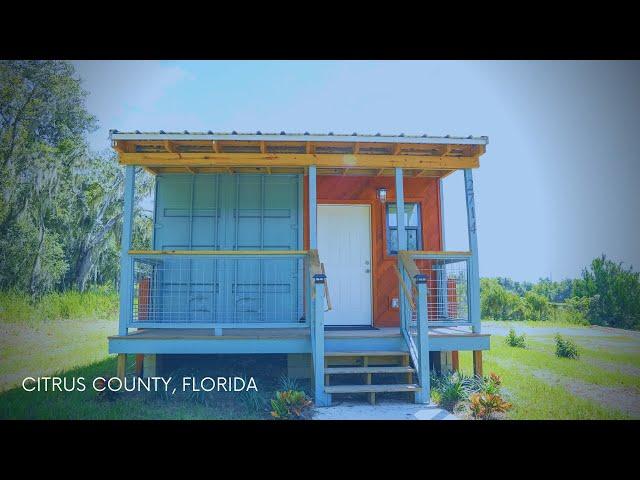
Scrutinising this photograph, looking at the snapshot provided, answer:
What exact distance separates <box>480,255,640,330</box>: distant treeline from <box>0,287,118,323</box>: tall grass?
11.8m

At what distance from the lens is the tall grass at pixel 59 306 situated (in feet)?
42.7

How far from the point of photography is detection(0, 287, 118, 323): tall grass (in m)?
13.0

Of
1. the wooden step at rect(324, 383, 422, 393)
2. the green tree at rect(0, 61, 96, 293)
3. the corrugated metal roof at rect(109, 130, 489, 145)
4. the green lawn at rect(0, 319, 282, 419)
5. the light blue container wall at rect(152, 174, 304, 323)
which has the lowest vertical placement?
the green lawn at rect(0, 319, 282, 419)

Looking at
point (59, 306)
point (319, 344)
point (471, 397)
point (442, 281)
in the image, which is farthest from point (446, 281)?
point (59, 306)

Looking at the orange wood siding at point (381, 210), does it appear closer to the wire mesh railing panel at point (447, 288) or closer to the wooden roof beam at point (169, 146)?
the wire mesh railing panel at point (447, 288)

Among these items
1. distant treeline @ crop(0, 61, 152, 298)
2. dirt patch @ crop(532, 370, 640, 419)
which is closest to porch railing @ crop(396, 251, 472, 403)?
dirt patch @ crop(532, 370, 640, 419)

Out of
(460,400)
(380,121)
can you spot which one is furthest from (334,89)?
(460,400)

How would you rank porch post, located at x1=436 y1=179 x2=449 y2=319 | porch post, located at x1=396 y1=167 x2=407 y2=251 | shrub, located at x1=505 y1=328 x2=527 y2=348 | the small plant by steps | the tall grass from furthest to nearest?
the tall grass, shrub, located at x1=505 y1=328 x2=527 y2=348, porch post, located at x1=436 y1=179 x2=449 y2=319, porch post, located at x1=396 y1=167 x2=407 y2=251, the small plant by steps

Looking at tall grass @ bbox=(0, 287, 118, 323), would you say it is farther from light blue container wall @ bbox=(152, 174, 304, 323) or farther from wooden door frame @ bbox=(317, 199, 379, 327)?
wooden door frame @ bbox=(317, 199, 379, 327)

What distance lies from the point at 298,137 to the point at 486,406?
145 inches

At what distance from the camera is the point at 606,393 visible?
7.21m

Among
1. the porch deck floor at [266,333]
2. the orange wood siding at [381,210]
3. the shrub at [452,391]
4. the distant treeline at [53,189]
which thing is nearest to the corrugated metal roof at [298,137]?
the orange wood siding at [381,210]

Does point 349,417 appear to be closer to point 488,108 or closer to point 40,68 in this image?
point 488,108
